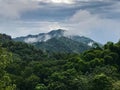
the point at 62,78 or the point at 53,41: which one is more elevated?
the point at 62,78

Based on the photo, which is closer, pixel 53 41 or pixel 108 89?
pixel 108 89

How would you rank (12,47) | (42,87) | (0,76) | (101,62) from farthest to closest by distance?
1. (12,47)
2. (101,62)
3. (42,87)
4. (0,76)

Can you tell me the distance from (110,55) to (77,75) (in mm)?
7496

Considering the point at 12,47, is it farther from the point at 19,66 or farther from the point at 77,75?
the point at 77,75

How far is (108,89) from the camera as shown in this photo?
41656 millimetres

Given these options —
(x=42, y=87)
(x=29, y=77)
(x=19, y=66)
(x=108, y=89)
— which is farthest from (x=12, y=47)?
(x=108, y=89)

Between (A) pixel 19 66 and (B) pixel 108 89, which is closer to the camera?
(B) pixel 108 89

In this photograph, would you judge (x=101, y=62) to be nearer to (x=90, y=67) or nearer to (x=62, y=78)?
(x=90, y=67)

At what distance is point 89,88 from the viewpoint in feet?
141

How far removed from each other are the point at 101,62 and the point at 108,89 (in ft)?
33.1

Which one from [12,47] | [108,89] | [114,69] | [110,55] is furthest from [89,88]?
[12,47]

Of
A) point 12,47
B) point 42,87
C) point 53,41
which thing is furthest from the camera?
point 53,41

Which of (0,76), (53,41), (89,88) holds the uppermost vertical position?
(0,76)

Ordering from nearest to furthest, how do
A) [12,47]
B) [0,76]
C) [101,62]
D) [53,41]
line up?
[0,76] → [101,62] → [12,47] → [53,41]
